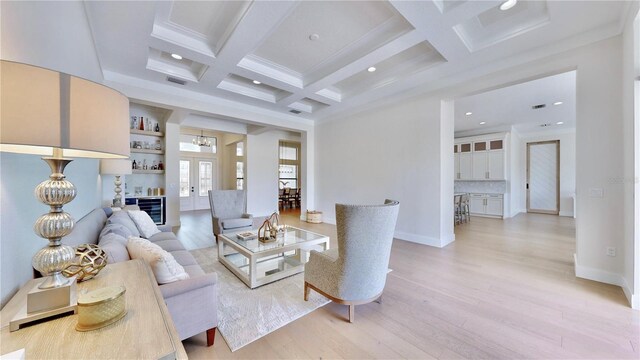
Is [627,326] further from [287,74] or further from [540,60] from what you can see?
[287,74]

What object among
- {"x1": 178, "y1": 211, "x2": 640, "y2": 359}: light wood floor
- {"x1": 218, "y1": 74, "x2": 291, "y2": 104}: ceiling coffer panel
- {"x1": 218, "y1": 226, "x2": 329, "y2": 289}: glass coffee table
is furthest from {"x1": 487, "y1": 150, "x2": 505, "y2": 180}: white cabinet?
{"x1": 218, "y1": 226, "x2": 329, "y2": 289}: glass coffee table

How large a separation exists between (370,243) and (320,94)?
12.0ft

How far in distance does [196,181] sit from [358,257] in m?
8.54

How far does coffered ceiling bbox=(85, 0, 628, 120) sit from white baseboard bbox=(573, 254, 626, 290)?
2682mm

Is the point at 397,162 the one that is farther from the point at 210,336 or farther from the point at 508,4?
the point at 210,336

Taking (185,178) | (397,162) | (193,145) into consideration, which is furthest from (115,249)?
(193,145)

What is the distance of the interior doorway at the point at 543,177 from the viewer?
24.9ft

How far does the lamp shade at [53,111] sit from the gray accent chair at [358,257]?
1.45 metres

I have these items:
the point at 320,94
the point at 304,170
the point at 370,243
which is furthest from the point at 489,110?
the point at 370,243

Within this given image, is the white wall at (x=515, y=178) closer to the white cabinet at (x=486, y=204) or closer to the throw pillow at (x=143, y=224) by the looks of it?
the white cabinet at (x=486, y=204)

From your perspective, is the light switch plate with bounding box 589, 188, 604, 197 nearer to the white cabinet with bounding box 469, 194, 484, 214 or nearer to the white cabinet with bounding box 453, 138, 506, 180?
the white cabinet with bounding box 453, 138, 506, 180

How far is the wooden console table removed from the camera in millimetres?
708

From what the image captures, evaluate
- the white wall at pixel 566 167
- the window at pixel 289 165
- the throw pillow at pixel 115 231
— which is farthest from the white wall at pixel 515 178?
the throw pillow at pixel 115 231

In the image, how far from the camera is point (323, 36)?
10.0 feet
